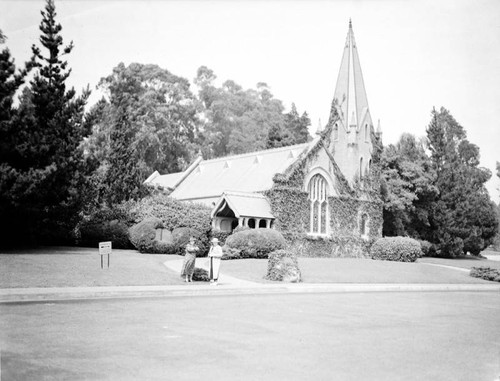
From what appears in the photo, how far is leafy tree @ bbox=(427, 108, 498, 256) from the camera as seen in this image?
5975cm

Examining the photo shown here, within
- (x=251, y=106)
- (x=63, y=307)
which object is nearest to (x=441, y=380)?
(x=63, y=307)

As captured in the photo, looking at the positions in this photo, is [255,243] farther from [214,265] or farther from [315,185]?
[315,185]

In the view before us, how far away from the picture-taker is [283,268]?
24.8 m

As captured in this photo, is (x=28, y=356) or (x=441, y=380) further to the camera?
(x=28, y=356)

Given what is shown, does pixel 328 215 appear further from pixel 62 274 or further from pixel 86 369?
pixel 86 369

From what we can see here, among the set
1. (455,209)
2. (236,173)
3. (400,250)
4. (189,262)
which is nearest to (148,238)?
(189,262)

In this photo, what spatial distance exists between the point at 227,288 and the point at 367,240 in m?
31.1

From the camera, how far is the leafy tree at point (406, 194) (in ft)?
182

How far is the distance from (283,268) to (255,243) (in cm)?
847

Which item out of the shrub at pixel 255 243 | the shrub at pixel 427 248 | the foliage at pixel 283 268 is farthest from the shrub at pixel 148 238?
the shrub at pixel 427 248

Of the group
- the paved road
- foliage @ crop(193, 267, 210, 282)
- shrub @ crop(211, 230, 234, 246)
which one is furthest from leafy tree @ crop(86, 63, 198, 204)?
the paved road

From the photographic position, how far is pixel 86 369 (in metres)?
7.37

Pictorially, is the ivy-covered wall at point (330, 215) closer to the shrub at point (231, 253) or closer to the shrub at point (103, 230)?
the shrub at point (231, 253)

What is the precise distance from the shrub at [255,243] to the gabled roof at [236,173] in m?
8.71
